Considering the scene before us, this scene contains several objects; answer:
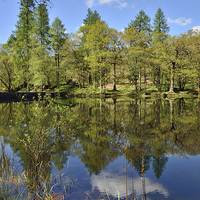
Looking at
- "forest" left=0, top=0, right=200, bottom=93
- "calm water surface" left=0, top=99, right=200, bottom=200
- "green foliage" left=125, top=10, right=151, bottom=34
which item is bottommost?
"calm water surface" left=0, top=99, right=200, bottom=200

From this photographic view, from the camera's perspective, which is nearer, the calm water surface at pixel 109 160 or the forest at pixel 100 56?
the calm water surface at pixel 109 160

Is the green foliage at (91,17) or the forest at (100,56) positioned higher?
the green foliage at (91,17)

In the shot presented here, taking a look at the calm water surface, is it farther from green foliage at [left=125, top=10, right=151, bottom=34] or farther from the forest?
green foliage at [left=125, top=10, right=151, bottom=34]

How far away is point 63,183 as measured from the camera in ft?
12.0

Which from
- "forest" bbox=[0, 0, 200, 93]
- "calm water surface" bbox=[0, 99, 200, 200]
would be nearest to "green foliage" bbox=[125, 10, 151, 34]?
"forest" bbox=[0, 0, 200, 93]

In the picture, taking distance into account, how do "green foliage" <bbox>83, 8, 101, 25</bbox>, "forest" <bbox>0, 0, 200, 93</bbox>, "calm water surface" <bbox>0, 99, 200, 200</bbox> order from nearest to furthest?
1. "calm water surface" <bbox>0, 99, 200, 200</bbox>
2. "forest" <bbox>0, 0, 200, 93</bbox>
3. "green foliage" <bbox>83, 8, 101, 25</bbox>

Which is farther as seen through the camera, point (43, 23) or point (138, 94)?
point (43, 23)

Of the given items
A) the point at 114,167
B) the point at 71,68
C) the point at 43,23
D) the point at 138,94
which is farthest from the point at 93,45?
the point at 114,167

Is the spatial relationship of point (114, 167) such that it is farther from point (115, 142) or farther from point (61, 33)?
point (61, 33)

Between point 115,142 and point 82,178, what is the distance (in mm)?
2659

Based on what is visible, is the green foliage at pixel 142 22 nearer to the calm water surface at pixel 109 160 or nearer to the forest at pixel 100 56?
the forest at pixel 100 56

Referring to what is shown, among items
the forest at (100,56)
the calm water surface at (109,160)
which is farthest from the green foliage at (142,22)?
the calm water surface at (109,160)

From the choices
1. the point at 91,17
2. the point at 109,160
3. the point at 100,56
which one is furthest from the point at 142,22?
the point at 109,160

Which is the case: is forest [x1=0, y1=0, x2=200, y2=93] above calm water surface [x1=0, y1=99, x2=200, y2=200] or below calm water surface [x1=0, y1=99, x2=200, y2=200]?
above
